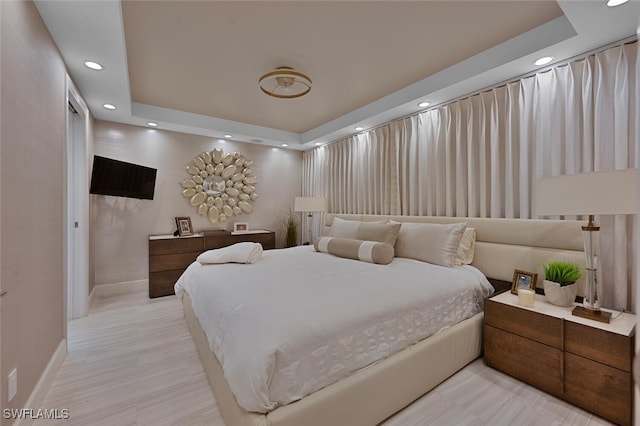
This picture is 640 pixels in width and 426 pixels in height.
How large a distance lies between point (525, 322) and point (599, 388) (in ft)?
1.48

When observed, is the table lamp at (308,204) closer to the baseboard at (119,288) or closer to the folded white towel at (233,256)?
the folded white towel at (233,256)

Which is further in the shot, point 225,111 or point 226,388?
point 225,111

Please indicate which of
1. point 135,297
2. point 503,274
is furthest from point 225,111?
point 503,274

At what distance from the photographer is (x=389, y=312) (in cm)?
163

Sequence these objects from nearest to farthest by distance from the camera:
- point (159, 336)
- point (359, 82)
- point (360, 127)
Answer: point (159, 336)
point (359, 82)
point (360, 127)

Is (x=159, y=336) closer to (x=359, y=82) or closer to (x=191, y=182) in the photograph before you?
(x=191, y=182)

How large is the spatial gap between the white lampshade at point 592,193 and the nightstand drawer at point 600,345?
2.31 feet

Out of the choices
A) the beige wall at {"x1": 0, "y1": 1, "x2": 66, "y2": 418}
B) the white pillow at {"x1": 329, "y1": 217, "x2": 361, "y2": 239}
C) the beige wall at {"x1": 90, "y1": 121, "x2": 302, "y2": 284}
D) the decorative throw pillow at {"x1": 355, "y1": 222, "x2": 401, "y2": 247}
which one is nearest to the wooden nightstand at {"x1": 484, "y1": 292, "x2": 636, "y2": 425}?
the decorative throw pillow at {"x1": 355, "y1": 222, "x2": 401, "y2": 247}

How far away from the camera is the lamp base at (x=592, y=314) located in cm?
168

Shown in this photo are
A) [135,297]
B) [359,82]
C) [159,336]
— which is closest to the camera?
[159,336]

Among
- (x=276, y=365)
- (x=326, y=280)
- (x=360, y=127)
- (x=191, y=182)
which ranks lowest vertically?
(x=276, y=365)

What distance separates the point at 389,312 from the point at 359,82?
254 cm

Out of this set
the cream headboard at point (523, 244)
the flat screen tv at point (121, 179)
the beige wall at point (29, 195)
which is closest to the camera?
the beige wall at point (29, 195)

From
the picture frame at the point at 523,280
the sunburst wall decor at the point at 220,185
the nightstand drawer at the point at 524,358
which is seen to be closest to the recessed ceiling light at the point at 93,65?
the sunburst wall decor at the point at 220,185
